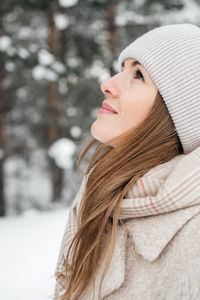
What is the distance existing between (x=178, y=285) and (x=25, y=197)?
36.3ft

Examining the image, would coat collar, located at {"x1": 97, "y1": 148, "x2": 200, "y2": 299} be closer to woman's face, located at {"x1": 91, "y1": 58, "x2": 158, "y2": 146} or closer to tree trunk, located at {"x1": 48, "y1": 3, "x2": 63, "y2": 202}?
woman's face, located at {"x1": 91, "y1": 58, "x2": 158, "y2": 146}

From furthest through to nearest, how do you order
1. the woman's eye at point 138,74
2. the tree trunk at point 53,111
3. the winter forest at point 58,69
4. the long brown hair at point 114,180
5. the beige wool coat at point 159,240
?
the tree trunk at point 53,111, the winter forest at point 58,69, the woman's eye at point 138,74, the long brown hair at point 114,180, the beige wool coat at point 159,240

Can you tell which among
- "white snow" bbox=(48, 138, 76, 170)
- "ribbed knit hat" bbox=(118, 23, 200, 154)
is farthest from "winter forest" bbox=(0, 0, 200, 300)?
"ribbed knit hat" bbox=(118, 23, 200, 154)

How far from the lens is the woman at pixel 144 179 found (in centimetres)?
115

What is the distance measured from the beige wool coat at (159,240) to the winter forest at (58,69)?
361 centimetres

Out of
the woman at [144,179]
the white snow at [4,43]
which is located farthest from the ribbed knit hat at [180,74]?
the white snow at [4,43]

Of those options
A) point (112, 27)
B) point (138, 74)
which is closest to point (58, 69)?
point (112, 27)

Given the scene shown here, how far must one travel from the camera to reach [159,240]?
3.72 feet

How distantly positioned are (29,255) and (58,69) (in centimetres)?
387

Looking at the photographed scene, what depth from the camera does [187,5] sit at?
6871 mm

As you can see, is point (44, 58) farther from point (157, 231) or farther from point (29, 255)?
point (157, 231)

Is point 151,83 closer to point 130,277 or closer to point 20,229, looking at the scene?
point 130,277

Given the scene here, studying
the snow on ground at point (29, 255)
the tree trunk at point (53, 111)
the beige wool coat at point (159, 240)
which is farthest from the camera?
the tree trunk at point (53, 111)

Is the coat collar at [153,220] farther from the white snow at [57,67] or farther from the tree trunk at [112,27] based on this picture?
the tree trunk at [112,27]
